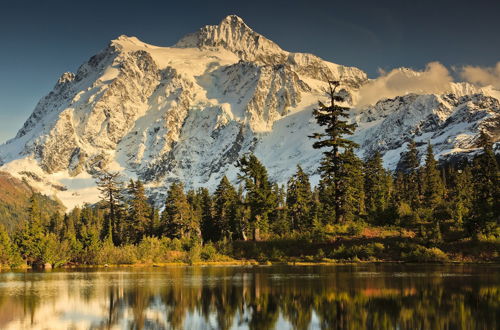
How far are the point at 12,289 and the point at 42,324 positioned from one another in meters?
15.7

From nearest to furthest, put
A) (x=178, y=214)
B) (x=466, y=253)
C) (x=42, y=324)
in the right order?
(x=42, y=324) → (x=466, y=253) → (x=178, y=214)

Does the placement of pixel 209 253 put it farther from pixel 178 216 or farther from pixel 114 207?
pixel 114 207

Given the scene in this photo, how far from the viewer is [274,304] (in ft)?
75.1

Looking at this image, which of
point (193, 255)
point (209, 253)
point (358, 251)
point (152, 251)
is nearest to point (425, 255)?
point (358, 251)

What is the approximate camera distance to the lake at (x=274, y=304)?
61.4 feet

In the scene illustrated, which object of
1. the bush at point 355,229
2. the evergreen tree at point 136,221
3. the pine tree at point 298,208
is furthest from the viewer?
the evergreen tree at point 136,221

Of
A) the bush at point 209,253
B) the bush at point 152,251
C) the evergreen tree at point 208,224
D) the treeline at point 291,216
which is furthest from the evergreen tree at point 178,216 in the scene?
the bush at point 209,253

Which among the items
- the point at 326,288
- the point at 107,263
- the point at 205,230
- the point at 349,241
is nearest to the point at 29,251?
the point at 107,263

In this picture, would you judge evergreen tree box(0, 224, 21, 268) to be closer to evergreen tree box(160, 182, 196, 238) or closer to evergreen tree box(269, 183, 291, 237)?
evergreen tree box(160, 182, 196, 238)

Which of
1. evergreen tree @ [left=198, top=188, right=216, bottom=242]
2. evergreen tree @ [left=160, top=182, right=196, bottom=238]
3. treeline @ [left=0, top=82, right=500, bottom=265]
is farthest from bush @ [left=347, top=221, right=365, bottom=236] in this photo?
evergreen tree @ [left=198, top=188, right=216, bottom=242]

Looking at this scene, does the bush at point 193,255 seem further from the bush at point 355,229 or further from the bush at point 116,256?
the bush at point 355,229

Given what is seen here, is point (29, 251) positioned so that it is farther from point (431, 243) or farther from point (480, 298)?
point (480, 298)

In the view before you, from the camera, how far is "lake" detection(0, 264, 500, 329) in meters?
18.7

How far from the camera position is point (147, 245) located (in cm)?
7138
